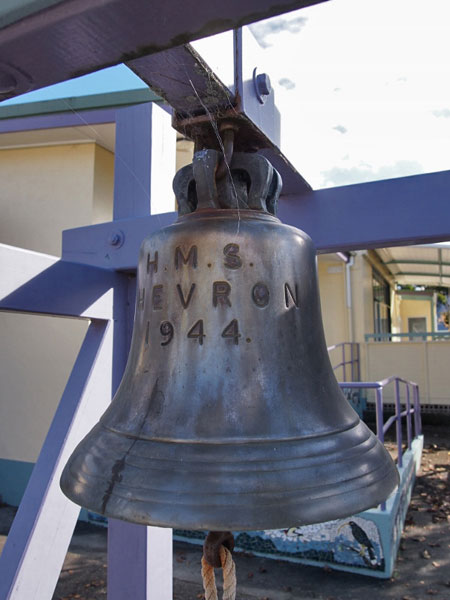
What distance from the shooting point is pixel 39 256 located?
1.57m

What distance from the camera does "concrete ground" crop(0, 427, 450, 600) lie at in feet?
12.2

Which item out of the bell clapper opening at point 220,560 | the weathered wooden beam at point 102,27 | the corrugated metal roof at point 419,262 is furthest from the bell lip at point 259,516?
the corrugated metal roof at point 419,262

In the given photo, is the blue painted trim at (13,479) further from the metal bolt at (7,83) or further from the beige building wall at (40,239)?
the metal bolt at (7,83)

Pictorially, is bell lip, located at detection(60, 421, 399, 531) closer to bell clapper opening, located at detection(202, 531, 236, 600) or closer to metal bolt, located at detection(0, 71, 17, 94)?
bell clapper opening, located at detection(202, 531, 236, 600)

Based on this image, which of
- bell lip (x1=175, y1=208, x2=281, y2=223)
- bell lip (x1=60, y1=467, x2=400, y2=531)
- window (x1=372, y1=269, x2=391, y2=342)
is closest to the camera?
bell lip (x1=60, y1=467, x2=400, y2=531)

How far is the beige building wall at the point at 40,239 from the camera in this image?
6.07 m

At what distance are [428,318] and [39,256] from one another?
26.7 metres

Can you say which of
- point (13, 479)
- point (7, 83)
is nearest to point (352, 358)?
point (13, 479)

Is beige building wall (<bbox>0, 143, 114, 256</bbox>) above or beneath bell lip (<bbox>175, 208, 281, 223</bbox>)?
above

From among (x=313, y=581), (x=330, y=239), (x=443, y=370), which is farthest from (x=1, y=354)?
(x=443, y=370)

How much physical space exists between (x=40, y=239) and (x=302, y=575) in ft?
16.1

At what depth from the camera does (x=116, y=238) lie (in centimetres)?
184

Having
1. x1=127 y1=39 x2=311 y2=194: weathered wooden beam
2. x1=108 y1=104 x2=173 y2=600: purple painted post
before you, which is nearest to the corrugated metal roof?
x1=108 y1=104 x2=173 y2=600: purple painted post

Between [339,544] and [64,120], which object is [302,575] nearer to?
[339,544]
